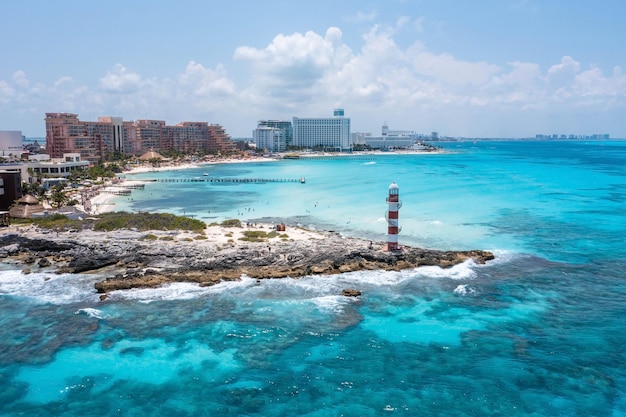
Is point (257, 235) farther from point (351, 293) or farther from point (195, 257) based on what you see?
point (351, 293)

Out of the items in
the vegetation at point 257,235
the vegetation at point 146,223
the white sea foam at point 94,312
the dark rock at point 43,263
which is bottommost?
the white sea foam at point 94,312

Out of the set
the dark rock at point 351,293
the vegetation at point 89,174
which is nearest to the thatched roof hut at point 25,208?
the vegetation at point 89,174

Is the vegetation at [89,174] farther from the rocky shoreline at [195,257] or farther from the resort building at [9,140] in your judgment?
the resort building at [9,140]

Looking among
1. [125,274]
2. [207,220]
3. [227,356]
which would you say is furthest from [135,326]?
[207,220]

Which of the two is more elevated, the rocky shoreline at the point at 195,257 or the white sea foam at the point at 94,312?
the rocky shoreline at the point at 195,257

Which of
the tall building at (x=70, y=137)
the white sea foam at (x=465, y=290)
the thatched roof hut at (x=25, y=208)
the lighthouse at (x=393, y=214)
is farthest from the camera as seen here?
the tall building at (x=70, y=137)

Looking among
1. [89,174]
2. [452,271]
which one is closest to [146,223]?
[452,271]

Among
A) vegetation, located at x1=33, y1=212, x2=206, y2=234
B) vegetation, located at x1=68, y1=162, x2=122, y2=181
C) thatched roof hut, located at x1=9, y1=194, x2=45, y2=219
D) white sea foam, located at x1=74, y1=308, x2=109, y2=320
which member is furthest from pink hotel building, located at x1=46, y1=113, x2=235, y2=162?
white sea foam, located at x1=74, y1=308, x2=109, y2=320
